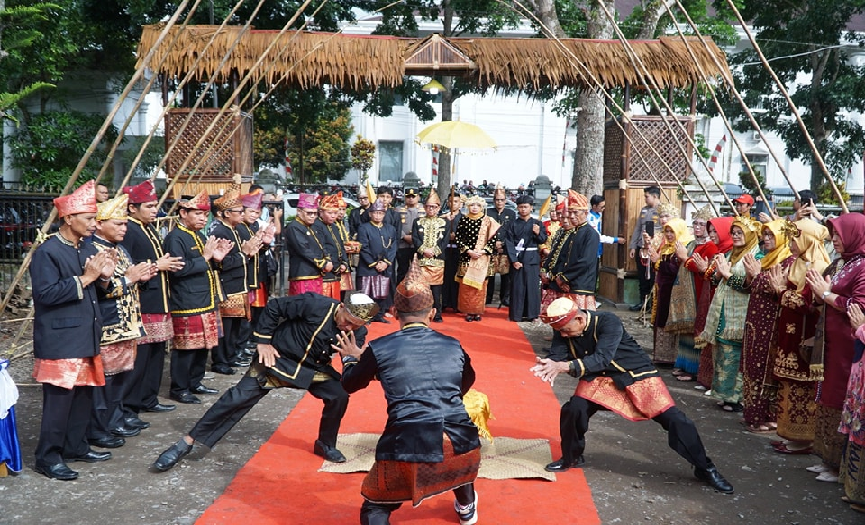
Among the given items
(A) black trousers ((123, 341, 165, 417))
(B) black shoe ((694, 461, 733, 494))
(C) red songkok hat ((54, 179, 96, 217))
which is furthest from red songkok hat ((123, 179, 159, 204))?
(B) black shoe ((694, 461, 733, 494))

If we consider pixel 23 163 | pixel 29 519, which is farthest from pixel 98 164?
pixel 29 519

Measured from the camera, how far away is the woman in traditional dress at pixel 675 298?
24.9 ft

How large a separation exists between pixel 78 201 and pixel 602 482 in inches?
141

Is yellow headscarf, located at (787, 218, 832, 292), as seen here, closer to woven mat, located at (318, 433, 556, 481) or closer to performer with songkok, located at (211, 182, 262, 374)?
woven mat, located at (318, 433, 556, 481)

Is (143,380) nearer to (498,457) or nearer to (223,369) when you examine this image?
(223,369)

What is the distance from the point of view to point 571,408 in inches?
195

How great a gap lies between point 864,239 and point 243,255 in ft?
16.8

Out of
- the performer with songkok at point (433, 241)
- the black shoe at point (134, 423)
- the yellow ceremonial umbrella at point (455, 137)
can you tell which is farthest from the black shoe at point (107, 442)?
the yellow ceremonial umbrella at point (455, 137)

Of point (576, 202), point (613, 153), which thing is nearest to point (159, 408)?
point (576, 202)

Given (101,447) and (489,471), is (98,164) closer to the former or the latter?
(101,447)

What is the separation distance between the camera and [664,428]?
4.87 meters

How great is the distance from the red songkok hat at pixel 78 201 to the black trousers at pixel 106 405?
1.25 m

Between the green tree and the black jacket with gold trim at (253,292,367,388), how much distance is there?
19.0 m

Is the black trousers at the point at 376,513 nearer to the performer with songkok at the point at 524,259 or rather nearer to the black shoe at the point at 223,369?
the black shoe at the point at 223,369
